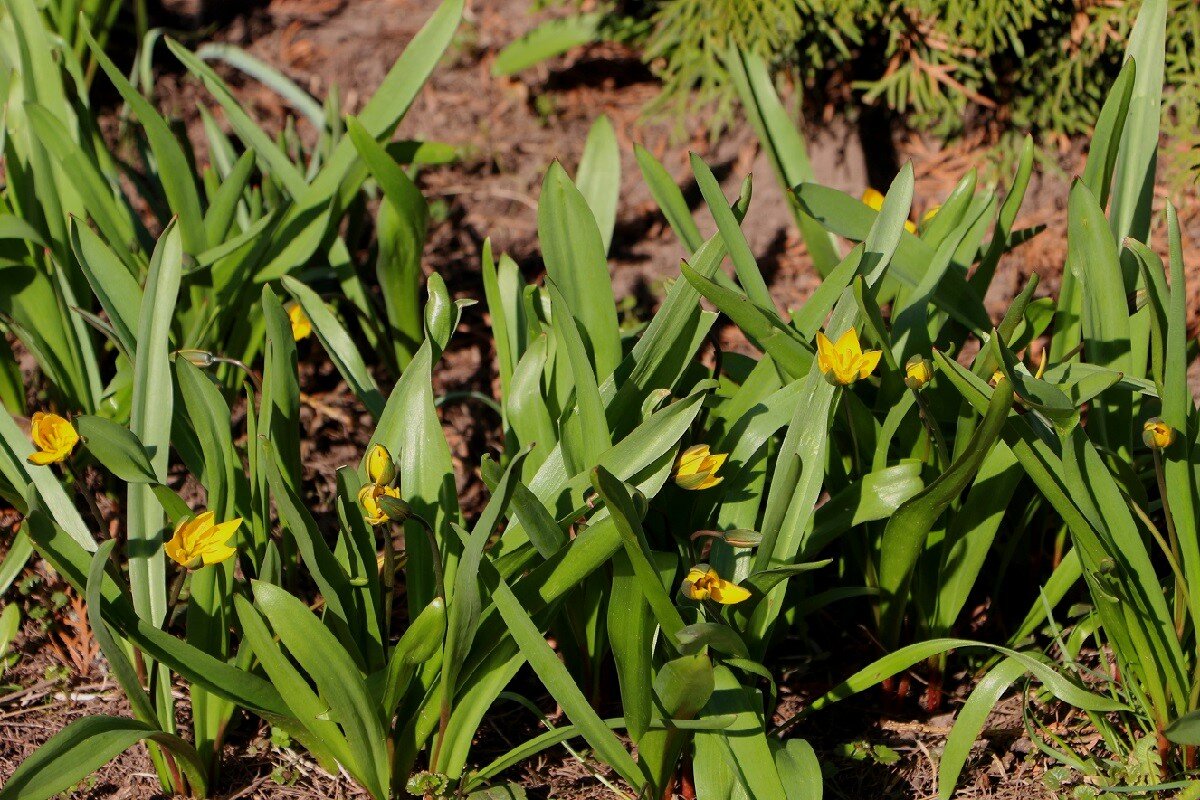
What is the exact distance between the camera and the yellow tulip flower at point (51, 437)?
151 cm

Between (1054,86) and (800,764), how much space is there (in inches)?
75.2

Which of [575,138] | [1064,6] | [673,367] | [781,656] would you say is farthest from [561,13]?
[781,656]

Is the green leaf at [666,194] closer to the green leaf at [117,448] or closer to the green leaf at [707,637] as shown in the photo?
the green leaf at [707,637]

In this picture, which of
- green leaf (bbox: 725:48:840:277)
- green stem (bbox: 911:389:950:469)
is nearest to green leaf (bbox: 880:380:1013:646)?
green stem (bbox: 911:389:950:469)

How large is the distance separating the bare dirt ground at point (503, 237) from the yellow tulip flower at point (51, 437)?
496mm

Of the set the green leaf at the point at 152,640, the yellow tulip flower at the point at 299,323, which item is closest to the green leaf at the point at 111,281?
the yellow tulip flower at the point at 299,323

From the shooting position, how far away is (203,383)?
158 cm

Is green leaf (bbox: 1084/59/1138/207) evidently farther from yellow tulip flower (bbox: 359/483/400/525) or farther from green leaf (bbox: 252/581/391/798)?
green leaf (bbox: 252/581/391/798)

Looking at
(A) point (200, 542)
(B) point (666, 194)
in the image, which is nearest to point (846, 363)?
(B) point (666, 194)

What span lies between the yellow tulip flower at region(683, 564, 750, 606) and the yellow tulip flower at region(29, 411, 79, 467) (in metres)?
0.80

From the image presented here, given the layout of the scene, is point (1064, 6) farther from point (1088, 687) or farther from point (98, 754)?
point (98, 754)

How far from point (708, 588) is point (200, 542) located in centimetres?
62

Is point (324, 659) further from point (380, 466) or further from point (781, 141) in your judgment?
point (781, 141)

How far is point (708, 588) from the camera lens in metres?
1.38
